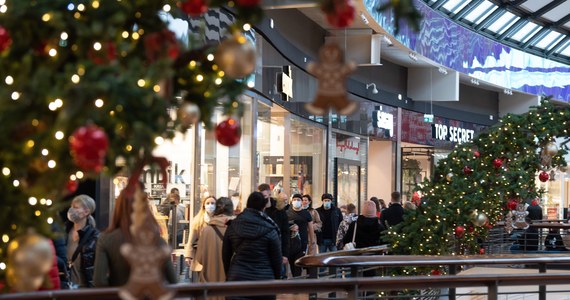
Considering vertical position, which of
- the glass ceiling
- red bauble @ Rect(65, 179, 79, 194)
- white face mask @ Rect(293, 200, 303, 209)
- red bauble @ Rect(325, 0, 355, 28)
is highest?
the glass ceiling

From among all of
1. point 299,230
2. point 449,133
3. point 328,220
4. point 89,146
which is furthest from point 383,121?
point 89,146

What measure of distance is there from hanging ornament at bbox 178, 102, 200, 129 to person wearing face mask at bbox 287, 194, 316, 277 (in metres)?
9.10

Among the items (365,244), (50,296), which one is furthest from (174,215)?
(50,296)

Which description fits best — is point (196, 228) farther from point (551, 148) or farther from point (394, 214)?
point (551, 148)

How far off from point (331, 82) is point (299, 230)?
32.0 feet

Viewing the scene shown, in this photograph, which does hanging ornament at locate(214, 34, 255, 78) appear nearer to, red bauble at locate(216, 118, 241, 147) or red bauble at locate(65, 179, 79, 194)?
red bauble at locate(216, 118, 241, 147)

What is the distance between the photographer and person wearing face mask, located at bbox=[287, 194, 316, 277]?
12594 millimetres

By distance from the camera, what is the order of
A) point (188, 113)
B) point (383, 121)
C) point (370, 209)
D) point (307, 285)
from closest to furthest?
point (188, 113)
point (307, 285)
point (370, 209)
point (383, 121)

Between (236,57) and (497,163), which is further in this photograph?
(497,163)

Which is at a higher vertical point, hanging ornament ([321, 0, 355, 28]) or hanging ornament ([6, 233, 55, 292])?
hanging ornament ([321, 0, 355, 28])

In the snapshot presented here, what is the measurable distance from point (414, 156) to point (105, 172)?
26.9 metres

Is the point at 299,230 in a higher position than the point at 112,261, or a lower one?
lower

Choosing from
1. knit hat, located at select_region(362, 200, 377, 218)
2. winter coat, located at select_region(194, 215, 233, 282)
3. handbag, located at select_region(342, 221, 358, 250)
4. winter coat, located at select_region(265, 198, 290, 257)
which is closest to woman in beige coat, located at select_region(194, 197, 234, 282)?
winter coat, located at select_region(194, 215, 233, 282)

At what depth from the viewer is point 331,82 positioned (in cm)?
335
